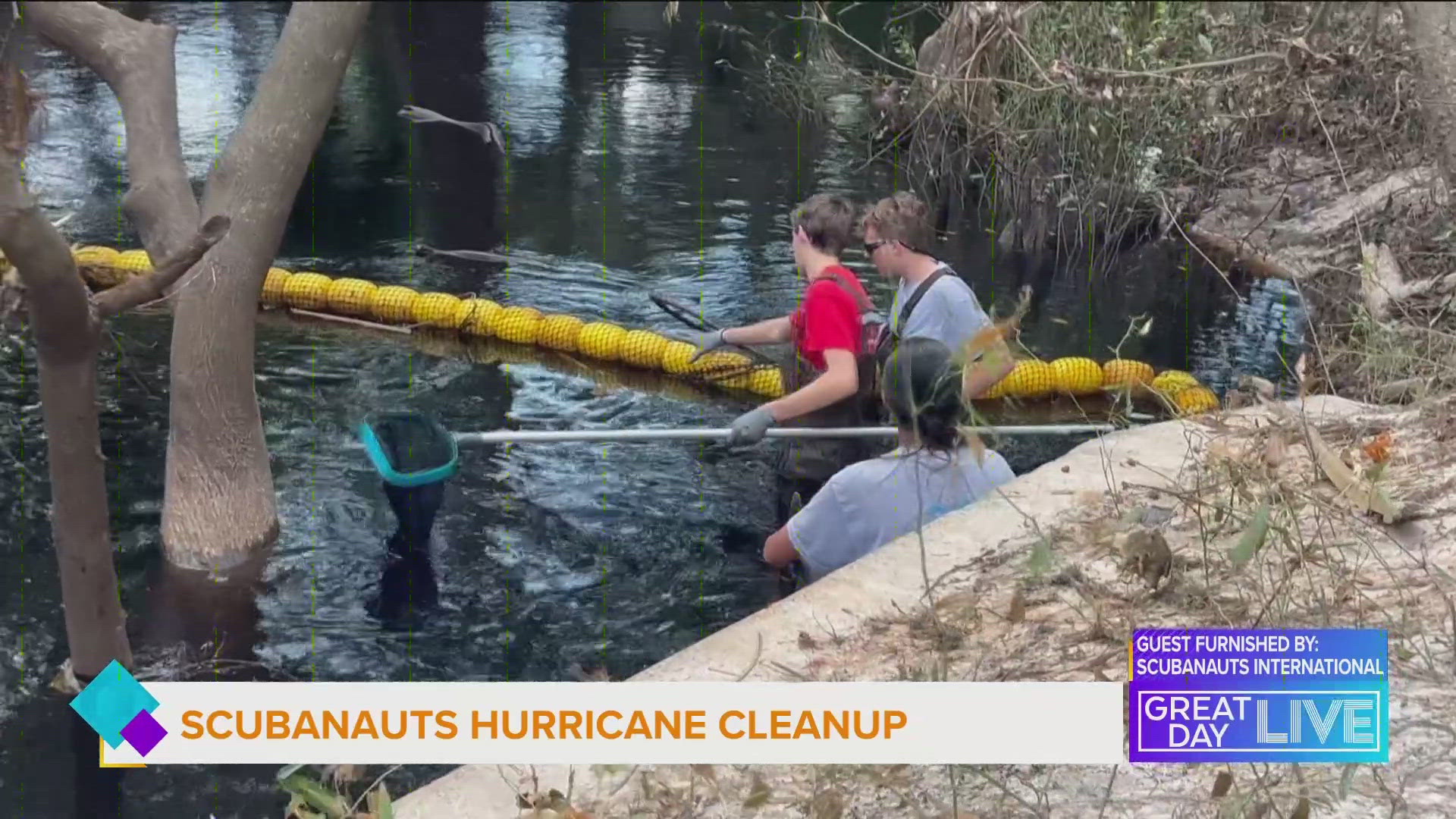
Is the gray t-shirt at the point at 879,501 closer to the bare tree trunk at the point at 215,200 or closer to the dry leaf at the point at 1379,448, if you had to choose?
the dry leaf at the point at 1379,448

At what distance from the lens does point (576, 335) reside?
7562 millimetres

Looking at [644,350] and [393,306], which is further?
[393,306]

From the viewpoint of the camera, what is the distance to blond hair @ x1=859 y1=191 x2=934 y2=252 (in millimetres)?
4555

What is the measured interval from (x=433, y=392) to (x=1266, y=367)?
4.54 metres

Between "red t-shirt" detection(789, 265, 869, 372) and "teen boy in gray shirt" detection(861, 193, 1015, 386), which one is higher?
"teen boy in gray shirt" detection(861, 193, 1015, 386)

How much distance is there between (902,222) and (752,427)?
0.94 m

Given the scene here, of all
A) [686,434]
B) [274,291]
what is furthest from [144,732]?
[274,291]

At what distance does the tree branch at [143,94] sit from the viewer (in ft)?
14.9

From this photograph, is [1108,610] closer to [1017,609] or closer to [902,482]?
[1017,609]

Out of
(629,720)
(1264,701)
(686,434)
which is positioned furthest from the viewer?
(686,434)

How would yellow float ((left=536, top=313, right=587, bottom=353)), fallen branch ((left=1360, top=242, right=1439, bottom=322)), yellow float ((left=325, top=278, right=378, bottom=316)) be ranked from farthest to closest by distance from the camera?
yellow float ((left=325, top=278, right=378, bottom=316)), yellow float ((left=536, top=313, right=587, bottom=353)), fallen branch ((left=1360, top=242, right=1439, bottom=322))

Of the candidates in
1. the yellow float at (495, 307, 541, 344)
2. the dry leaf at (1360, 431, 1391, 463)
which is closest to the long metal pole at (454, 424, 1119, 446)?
the dry leaf at (1360, 431, 1391, 463)

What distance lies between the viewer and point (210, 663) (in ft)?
15.2

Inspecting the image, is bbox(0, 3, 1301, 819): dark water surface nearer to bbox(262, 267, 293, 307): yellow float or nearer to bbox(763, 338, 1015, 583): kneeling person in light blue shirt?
bbox(262, 267, 293, 307): yellow float
